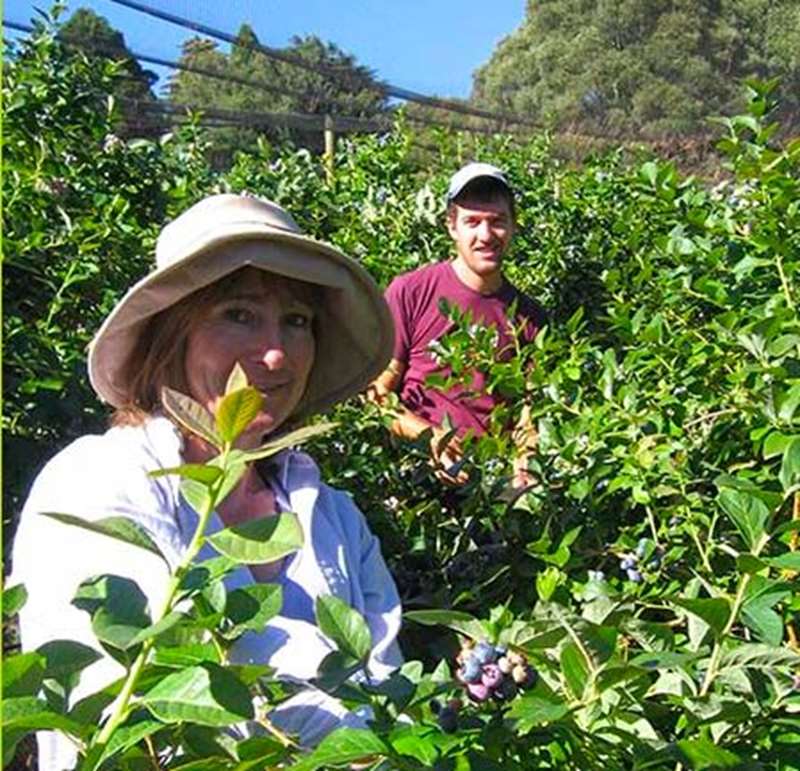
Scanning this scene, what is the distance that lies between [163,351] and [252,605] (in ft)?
2.76

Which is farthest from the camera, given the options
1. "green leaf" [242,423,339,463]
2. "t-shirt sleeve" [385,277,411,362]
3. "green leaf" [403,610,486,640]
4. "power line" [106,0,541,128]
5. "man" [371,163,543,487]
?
"power line" [106,0,541,128]

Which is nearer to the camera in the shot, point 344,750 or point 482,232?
point 344,750

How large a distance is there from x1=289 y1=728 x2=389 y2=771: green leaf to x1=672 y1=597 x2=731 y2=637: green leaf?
0.69ft

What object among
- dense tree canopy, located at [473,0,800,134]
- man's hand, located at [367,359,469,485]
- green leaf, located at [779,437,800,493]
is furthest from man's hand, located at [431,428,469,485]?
dense tree canopy, located at [473,0,800,134]

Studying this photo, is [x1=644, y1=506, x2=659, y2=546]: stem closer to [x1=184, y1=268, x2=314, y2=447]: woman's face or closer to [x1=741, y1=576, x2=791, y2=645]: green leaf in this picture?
[x1=184, y1=268, x2=314, y2=447]: woman's face

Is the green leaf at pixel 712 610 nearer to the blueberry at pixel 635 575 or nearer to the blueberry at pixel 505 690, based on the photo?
the blueberry at pixel 505 690

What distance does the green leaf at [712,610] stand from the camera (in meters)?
0.81

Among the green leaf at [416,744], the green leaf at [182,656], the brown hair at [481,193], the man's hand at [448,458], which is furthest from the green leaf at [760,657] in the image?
the brown hair at [481,193]

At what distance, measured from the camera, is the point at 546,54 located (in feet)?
104

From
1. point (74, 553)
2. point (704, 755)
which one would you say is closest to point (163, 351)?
point (74, 553)

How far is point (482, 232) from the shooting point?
134 inches

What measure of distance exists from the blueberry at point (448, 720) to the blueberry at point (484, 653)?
6cm

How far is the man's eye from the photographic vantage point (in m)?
1.50

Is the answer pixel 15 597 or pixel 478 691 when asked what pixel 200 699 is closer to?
pixel 15 597
